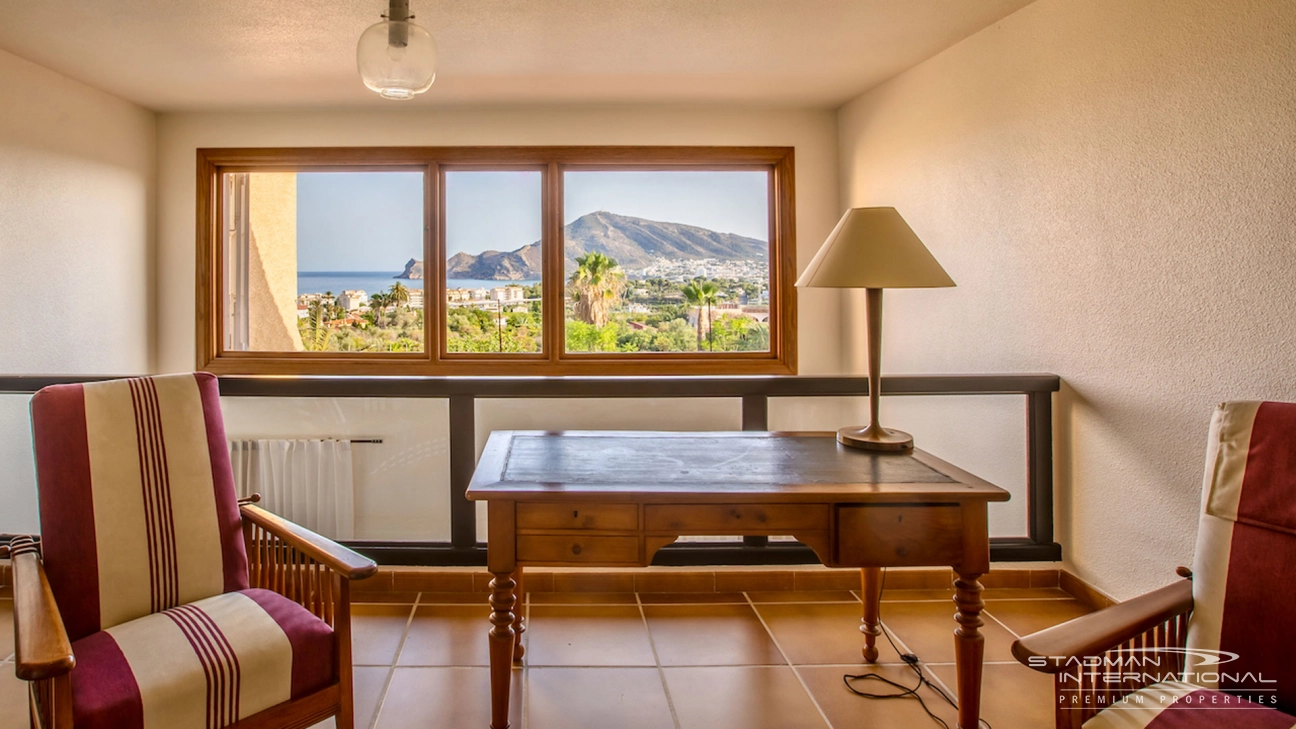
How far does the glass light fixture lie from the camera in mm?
1777

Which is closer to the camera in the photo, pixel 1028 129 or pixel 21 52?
pixel 1028 129

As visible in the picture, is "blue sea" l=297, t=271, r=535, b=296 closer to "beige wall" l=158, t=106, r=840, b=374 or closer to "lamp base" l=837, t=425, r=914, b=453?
"beige wall" l=158, t=106, r=840, b=374

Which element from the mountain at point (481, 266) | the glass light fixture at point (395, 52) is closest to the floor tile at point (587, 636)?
the glass light fixture at point (395, 52)

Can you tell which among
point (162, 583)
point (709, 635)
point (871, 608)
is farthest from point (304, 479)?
point (871, 608)

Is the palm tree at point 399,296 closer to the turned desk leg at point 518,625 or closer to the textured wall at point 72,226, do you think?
the textured wall at point 72,226

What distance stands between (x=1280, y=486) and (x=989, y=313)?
5.96 ft

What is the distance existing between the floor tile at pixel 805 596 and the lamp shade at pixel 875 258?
133 cm

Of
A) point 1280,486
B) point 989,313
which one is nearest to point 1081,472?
point 989,313

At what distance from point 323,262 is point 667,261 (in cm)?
229

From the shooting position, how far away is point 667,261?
181 inches

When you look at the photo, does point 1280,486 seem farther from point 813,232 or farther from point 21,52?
point 21,52

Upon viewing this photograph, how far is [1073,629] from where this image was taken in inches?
49.3

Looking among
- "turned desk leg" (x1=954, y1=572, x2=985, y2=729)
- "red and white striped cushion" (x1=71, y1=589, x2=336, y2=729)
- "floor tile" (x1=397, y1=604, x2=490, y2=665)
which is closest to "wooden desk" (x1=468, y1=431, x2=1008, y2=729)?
"turned desk leg" (x1=954, y1=572, x2=985, y2=729)

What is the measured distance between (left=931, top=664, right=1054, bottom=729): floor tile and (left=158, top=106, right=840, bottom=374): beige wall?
8.72ft
